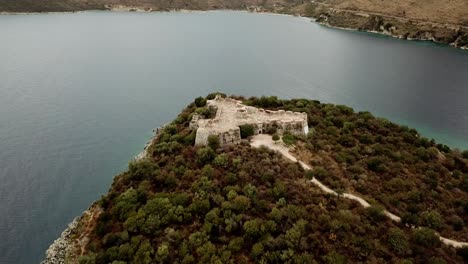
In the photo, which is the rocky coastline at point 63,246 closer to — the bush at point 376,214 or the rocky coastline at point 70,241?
the rocky coastline at point 70,241

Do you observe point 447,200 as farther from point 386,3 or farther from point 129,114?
point 386,3

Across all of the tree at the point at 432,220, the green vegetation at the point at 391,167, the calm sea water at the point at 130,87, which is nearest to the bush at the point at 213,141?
the green vegetation at the point at 391,167

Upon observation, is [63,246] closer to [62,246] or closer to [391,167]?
[62,246]

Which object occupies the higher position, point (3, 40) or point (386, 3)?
point (386, 3)

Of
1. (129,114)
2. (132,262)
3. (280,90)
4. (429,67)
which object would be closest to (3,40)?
(129,114)

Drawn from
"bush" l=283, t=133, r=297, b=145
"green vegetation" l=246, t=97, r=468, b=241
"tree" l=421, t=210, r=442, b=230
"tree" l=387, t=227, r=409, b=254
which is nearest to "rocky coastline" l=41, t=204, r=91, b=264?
"bush" l=283, t=133, r=297, b=145

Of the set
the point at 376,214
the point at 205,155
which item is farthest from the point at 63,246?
the point at 376,214

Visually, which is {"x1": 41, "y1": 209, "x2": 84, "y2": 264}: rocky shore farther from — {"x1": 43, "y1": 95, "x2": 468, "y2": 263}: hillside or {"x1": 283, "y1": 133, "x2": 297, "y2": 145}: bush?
{"x1": 283, "y1": 133, "x2": 297, "y2": 145}: bush
